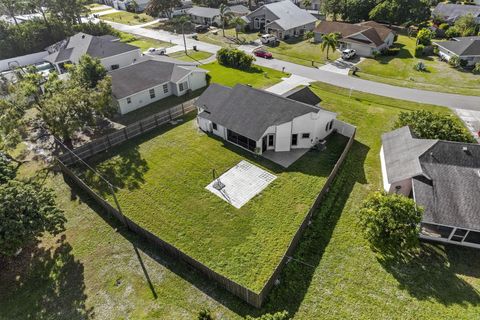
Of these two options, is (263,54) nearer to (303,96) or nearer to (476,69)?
(303,96)

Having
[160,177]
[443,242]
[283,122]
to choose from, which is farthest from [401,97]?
[160,177]

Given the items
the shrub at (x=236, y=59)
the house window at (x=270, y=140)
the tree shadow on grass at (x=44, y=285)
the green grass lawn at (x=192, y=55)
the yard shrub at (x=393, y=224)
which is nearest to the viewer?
the tree shadow on grass at (x=44, y=285)

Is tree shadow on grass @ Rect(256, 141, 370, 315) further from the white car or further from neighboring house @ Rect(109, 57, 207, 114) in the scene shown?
the white car

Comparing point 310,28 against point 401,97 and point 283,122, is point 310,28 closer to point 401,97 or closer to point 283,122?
point 401,97

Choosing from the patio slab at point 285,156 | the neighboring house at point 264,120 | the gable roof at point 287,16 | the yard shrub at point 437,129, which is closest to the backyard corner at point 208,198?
the patio slab at point 285,156

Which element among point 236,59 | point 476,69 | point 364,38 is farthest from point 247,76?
point 476,69

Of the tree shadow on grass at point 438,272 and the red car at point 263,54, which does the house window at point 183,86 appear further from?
the tree shadow on grass at point 438,272
